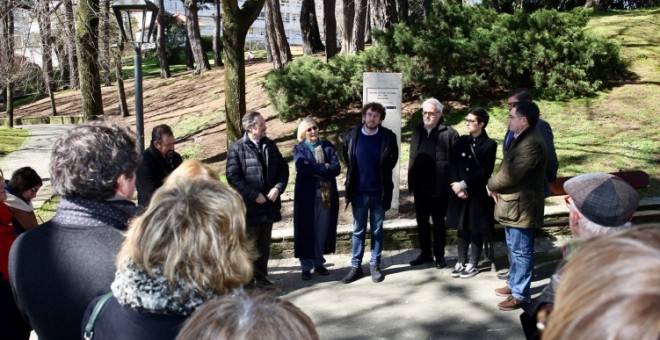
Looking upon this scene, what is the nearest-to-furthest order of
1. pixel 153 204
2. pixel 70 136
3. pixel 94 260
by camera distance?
pixel 153 204, pixel 94 260, pixel 70 136

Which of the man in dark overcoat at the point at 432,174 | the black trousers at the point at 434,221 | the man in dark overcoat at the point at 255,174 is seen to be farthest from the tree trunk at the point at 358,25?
the man in dark overcoat at the point at 255,174

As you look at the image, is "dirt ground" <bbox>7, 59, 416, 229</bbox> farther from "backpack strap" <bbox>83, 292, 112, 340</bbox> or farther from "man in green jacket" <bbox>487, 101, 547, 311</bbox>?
"man in green jacket" <bbox>487, 101, 547, 311</bbox>

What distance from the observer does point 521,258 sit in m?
Result: 5.06

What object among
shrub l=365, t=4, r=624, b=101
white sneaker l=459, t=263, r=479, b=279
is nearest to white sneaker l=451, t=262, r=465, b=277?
white sneaker l=459, t=263, r=479, b=279

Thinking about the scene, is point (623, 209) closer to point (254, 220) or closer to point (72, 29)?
point (254, 220)

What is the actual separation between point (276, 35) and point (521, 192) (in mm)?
14881

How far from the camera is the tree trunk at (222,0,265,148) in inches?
391

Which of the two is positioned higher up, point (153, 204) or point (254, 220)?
point (153, 204)

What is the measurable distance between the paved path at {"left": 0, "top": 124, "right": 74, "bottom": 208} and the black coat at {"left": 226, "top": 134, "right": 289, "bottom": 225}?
22.8 feet

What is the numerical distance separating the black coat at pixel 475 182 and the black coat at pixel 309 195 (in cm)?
130

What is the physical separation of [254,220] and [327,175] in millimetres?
925

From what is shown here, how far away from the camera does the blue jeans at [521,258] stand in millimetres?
5047

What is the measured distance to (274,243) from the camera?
7047 millimetres

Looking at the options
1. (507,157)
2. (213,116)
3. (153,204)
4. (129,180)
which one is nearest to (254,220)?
(507,157)
